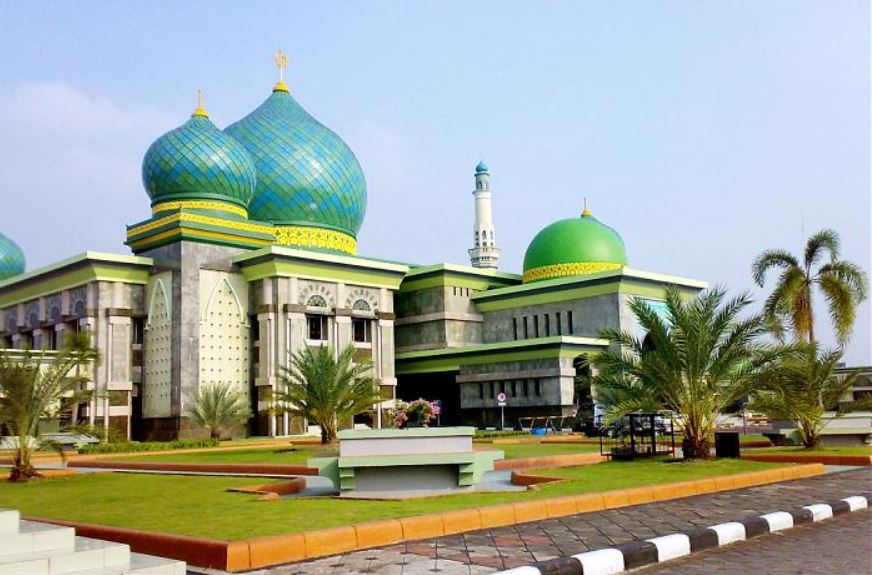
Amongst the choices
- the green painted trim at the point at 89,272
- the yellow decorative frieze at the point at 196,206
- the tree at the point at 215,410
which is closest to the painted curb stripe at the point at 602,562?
the tree at the point at 215,410

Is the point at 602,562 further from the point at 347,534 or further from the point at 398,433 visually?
the point at 398,433

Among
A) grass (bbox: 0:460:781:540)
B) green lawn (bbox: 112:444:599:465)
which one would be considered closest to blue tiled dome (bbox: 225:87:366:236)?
green lawn (bbox: 112:444:599:465)

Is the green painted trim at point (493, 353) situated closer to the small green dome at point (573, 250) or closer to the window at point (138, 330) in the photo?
the small green dome at point (573, 250)

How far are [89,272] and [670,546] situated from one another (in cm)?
3333

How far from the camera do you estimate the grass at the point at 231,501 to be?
9172 mm

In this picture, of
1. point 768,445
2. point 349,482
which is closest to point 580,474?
point 349,482

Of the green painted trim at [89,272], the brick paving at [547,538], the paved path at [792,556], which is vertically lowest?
the paved path at [792,556]

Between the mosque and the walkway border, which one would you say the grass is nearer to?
the walkway border

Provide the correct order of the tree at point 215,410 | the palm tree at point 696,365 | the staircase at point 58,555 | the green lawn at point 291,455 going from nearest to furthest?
the staircase at point 58,555, the palm tree at point 696,365, the green lawn at point 291,455, the tree at point 215,410

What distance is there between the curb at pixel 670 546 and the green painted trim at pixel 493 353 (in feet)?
91.6

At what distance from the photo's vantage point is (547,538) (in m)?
8.50

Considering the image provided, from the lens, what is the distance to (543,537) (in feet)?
28.1

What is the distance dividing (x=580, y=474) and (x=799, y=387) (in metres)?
6.78

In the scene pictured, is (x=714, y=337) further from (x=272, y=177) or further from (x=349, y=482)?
(x=272, y=177)
